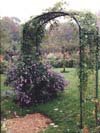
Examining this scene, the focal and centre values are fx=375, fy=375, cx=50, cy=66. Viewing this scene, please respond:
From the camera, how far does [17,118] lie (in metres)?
8.54

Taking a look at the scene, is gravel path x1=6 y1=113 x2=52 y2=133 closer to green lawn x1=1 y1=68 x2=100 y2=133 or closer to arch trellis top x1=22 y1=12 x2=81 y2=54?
green lawn x1=1 y1=68 x2=100 y2=133

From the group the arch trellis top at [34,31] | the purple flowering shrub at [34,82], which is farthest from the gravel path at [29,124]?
the arch trellis top at [34,31]

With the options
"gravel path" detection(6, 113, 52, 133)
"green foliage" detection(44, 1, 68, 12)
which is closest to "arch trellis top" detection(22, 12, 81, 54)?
"green foliage" detection(44, 1, 68, 12)

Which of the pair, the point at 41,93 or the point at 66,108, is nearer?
the point at 66,108

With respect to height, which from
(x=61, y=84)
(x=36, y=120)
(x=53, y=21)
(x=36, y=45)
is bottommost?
(x=36, y=120)

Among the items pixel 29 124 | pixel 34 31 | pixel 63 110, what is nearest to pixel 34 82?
pixel 63 110

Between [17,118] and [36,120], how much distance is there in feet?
1.75

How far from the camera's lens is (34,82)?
9.53m

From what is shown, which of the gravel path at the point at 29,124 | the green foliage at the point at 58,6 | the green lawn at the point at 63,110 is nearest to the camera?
the green lawn at the point at 63,110

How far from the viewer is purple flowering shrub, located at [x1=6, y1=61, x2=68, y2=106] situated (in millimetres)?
9383

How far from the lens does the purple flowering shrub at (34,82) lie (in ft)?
30.8

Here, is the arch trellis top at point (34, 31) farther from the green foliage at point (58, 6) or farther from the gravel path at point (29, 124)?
the gravel path at point (29, 124)

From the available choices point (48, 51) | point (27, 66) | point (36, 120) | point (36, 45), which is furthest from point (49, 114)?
point (48, 51)

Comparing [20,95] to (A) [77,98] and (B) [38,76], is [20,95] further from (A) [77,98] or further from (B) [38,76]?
(A) [77,98]
